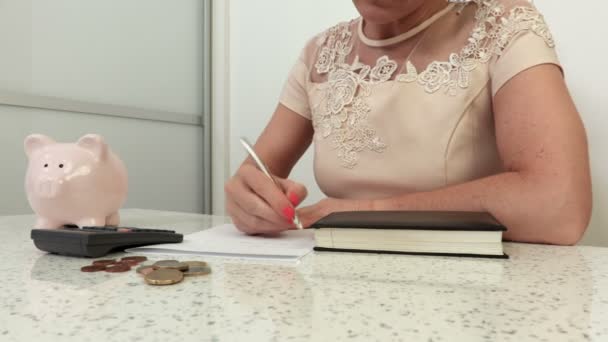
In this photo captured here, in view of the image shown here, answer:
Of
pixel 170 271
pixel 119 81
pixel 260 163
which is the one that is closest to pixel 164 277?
pixel 170 271

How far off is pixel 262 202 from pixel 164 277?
0.28 meters

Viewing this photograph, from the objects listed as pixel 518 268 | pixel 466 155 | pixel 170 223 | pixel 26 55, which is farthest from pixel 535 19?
pixel 26 55

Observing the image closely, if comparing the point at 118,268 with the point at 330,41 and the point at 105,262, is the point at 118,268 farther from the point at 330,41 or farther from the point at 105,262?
the point at 330,41

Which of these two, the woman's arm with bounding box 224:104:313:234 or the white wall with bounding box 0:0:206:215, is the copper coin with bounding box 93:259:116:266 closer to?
the woman's arm with bounding box 224:104:313:234

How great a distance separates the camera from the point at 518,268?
18.9 inches

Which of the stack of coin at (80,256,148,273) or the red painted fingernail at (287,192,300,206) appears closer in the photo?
the stack of coin at (80,256,148,273)

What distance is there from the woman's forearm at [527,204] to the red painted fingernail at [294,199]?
0.17 meters

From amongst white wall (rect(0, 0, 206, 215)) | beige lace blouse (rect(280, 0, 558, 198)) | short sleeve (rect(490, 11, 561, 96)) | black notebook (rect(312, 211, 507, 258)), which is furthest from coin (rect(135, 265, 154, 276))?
white wall (rect(0, 0, 206, 215))

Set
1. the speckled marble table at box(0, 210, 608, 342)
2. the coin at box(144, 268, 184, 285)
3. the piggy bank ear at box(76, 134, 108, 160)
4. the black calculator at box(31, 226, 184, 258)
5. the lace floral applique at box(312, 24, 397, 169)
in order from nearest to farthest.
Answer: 1. the speckled marble table at box(0, 210, 608, 342)
2. the coin at box(144, 268, 184, 285)
3. the black calculator at box(31, 226, 184, 258)
4. the piggy bank ear at box(76, 134, 108, 160)
5. the lace floral applique at box(312, 24, 397, 169)

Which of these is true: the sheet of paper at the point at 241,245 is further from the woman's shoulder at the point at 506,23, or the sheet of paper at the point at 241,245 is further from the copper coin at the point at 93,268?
the woman's shoulder at the point at 506,23

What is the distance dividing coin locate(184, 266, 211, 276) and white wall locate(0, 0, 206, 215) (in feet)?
3.52

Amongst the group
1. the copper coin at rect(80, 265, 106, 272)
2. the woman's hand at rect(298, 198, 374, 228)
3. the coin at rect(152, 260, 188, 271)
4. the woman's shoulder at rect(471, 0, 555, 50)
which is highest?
the woman's shoulder at rect(471, 0, 555, 50)

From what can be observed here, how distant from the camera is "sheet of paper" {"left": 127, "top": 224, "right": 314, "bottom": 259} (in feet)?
1.78

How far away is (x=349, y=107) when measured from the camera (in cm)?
95
